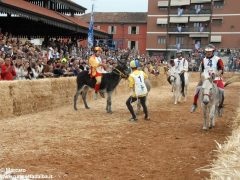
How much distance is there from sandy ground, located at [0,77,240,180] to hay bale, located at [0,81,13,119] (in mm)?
420

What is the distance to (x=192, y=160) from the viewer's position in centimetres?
820

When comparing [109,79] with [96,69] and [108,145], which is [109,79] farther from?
[108,145]

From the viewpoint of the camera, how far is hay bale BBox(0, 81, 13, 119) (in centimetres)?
1352

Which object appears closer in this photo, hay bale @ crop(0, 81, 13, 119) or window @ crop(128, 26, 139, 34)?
hay bale @ crop(0, 81, 13, 119)

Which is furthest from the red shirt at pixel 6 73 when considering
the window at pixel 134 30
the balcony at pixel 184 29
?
the window at pixel 134 30

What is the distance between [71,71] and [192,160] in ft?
46.7

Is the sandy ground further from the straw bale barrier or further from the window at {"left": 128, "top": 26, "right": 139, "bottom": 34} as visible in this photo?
the window at {"left": 128, "top": 26, "right": 139, "bottom": 34}

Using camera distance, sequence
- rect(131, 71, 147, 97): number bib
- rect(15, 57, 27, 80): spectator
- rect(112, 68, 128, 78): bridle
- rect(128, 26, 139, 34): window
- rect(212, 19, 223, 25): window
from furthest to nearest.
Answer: rect(128, 26, 139, 34): window → rect(212, 19, 223, 25): window → rect(15, 57, 27, 80): spectator → rect(112, 68, 128, 78): bridle → rect(131, 71, 147, 97): number bib

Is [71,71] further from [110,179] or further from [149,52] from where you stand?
[149,52]

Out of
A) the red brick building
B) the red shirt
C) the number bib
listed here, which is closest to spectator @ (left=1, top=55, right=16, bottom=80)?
the red shirt

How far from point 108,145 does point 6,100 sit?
18.8 feet

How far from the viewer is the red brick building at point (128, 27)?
85.9 metres

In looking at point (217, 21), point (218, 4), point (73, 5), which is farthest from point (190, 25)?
point (73, 5)

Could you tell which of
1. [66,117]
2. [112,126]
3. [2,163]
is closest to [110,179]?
[2,163]
